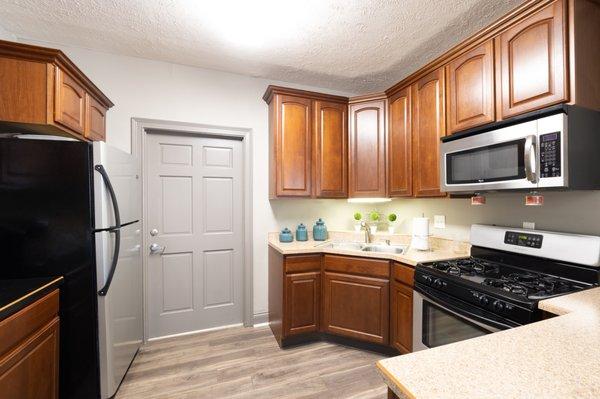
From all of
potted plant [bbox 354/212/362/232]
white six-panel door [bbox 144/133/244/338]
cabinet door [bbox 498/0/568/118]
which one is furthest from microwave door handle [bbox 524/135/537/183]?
white six-panel door [bbox 144/133/244/338]

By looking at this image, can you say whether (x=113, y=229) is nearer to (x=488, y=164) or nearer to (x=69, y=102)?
(x=69, y=102)

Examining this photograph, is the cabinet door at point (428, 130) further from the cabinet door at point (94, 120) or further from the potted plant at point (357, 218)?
the cabinet door at point (94, 120)

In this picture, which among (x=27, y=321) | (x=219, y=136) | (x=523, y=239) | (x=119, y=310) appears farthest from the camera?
(x=219, y=136)

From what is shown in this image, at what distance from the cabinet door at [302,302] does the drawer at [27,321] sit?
1508 millimetres

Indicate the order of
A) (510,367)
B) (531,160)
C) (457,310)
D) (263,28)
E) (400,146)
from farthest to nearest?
(400,146) < (263,28) < (457,310) < (531,160) < (510,367)

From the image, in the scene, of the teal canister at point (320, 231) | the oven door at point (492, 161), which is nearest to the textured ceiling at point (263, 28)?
the oven door at point (492, 161)

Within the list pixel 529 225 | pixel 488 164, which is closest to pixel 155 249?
pixel 488 164

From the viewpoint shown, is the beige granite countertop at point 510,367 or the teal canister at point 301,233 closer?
the beige granite countertop at point 510,367

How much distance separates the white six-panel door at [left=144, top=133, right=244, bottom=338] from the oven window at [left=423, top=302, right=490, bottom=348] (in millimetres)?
1800

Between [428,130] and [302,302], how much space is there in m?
1.79

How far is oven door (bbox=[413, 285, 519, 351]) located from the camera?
4.34 ft

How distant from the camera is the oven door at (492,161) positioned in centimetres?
139

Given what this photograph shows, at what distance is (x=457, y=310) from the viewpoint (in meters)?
1.47

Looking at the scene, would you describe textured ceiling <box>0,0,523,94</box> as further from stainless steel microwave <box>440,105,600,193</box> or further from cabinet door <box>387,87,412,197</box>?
stainless steel microwave <box>440,105,600,193</box>
